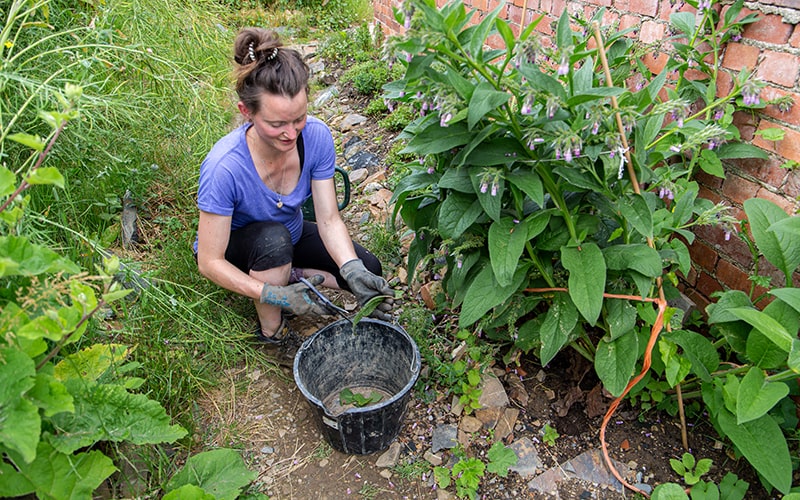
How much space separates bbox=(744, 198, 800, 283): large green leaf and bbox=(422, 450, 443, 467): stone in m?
1.25

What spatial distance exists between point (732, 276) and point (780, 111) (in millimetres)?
576

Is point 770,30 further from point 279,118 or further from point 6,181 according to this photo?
point 6,181

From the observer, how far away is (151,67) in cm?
280

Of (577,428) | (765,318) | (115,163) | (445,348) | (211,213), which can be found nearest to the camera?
(765,318)

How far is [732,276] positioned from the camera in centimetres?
190

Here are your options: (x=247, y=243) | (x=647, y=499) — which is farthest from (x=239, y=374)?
(x=647, y=499)

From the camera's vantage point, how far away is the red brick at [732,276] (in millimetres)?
1856

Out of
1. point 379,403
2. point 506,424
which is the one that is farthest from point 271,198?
point 506,424

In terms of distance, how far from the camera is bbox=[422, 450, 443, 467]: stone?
190 cm

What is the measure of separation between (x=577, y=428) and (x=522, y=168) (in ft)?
3.34

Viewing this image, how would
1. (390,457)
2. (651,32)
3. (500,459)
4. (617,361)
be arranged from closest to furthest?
(617,361)
(500,459)
(390,457)
(651,32)

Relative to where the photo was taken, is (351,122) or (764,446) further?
(351,122)

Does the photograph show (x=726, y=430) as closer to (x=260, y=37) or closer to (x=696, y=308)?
(x=696, y=308)

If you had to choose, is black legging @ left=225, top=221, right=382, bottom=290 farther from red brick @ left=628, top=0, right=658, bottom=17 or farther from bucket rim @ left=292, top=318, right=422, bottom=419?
red brick @ left=628, top=0, right=658, bottom=17
